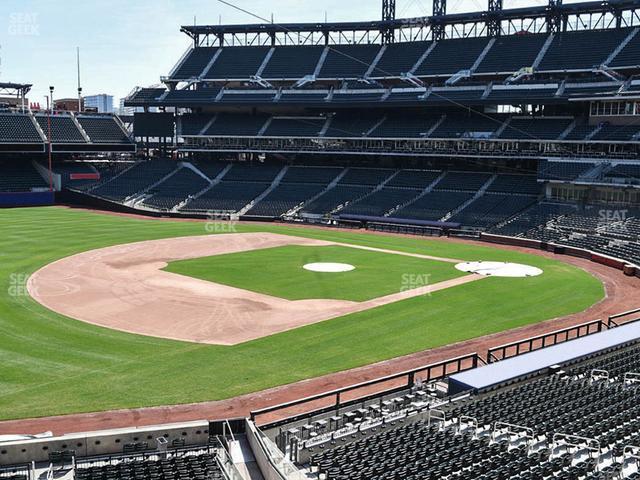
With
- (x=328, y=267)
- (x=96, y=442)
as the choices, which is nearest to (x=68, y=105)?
(x=328, y=267)

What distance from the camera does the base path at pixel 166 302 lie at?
2880 centimetres

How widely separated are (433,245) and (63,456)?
4327cm

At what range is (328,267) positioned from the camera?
43.0 m

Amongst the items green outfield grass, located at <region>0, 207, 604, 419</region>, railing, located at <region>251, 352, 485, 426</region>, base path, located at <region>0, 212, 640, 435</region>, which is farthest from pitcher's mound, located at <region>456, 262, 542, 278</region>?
railing, located at <region>251, 352, 485, 426</region>

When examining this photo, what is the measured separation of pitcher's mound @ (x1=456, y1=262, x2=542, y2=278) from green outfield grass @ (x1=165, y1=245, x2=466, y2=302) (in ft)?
4.09

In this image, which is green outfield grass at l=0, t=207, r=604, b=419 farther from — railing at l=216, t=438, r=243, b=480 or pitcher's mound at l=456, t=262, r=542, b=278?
railing at l=216, t=438, r=243, b=480

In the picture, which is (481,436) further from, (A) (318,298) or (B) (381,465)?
(A) (318,298)

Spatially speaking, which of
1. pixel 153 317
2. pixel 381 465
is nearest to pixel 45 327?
pixel 153 317

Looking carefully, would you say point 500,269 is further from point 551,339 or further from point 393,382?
point 393,382

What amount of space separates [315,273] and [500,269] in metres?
13.2

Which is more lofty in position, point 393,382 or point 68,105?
point 68,105

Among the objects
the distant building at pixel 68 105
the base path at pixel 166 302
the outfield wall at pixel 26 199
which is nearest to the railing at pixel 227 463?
the base path at pixel 166 302

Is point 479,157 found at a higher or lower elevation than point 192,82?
lower

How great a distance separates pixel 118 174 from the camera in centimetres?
8850
